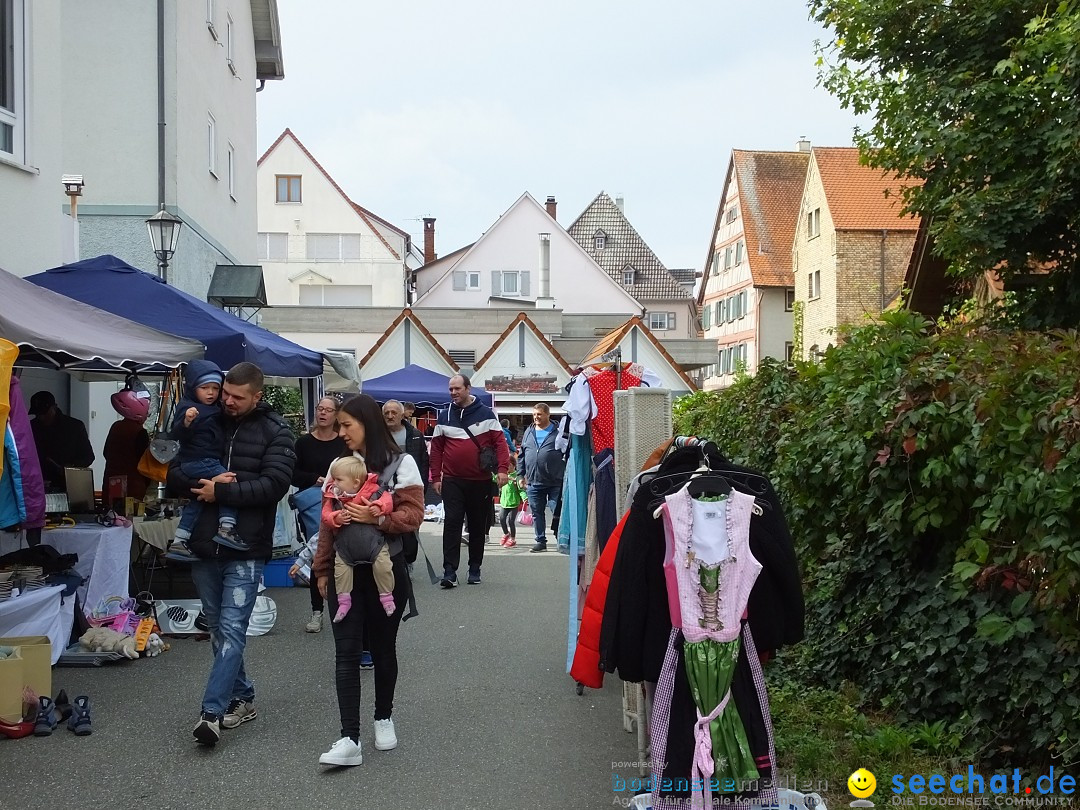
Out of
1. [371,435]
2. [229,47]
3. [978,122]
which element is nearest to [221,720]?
[371,435]

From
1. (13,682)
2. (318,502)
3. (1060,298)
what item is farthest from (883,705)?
(1060,298)

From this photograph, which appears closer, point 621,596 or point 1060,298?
point 621,596

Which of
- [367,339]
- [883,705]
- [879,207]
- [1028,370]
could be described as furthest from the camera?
[879,207]

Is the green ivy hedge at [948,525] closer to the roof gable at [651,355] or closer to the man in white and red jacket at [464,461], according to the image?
the man in white and red jacket at [464,461]

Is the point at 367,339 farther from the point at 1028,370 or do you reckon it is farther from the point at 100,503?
the point at 1028,370

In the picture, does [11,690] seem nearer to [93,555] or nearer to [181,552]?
[181,552]

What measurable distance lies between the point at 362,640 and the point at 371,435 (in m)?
1.07

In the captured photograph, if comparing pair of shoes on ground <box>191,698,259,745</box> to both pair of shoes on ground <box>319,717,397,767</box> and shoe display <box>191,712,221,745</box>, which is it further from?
pair of shoes on ground <box>319,717,397,767</box>

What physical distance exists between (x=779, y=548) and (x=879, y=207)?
167 ft

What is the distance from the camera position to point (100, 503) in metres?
10.6

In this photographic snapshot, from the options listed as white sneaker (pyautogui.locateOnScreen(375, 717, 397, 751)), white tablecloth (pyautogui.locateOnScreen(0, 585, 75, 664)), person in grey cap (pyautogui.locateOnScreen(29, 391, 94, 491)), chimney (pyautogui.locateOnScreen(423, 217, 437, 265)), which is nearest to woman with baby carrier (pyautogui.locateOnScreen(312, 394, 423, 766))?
white sneaker (pyautogui.locateOnScreen(375, 717, 397, 751))

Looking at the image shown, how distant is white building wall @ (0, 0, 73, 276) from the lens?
10500 mm

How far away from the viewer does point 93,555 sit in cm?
881

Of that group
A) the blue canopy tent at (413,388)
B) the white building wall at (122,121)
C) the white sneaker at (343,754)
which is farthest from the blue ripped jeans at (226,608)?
the blue canopy tent at (413,388)
